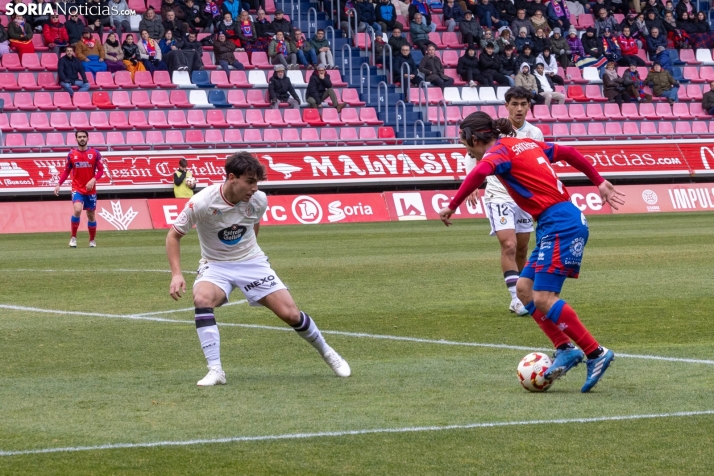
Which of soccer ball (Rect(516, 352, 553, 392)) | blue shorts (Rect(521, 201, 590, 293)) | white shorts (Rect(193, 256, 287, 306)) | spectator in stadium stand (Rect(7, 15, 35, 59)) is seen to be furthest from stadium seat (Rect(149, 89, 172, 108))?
soccer ball (Rect(516, 352, 553, 392))

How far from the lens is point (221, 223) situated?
786 centimetres

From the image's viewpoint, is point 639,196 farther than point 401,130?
No

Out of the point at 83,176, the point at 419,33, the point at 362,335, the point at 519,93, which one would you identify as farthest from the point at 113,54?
the point at 519,93

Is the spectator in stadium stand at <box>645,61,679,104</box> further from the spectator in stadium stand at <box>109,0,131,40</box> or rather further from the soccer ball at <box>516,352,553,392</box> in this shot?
the soccer ball at <box>516,352,553,392</box>

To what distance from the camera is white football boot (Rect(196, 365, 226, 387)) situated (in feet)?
24.9

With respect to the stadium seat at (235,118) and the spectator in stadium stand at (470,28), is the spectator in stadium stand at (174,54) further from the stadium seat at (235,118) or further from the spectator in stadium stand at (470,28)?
the spectator in stadium stand at (470,28)

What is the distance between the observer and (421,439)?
5.82m

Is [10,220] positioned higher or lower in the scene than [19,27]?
lower

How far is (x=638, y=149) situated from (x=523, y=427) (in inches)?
1100

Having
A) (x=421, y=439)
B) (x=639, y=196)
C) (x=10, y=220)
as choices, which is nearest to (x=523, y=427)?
(x=421, y=439)

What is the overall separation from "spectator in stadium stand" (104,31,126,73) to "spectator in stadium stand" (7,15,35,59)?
2.05 metres

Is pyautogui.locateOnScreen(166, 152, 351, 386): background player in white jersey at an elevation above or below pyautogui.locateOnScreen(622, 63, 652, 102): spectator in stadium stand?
above

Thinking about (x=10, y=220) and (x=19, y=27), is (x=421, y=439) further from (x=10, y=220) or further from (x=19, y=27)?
(x=19, y=27)

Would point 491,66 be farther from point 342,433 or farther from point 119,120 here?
point 342,433
